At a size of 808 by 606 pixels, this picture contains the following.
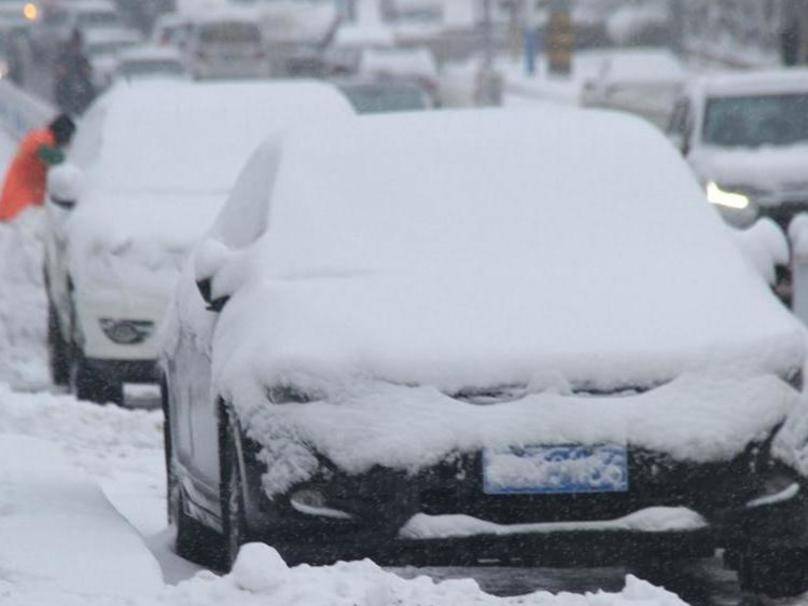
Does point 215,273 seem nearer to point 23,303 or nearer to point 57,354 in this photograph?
point 57,354

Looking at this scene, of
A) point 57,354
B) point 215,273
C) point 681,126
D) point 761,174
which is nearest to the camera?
point 215,273

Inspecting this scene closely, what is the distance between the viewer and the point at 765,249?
7.93m

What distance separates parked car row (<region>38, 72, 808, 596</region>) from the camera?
6605 millimetres

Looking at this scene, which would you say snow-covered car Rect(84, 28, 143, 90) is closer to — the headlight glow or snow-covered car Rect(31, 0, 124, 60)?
snow-covered car Rect(31, 0, 124, 60)

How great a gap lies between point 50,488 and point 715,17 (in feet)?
222

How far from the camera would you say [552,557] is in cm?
671

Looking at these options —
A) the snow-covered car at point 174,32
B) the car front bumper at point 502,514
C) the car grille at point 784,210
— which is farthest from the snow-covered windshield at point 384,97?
the snow-covered car at point 174,32

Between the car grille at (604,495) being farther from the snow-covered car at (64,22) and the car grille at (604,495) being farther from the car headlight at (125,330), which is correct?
the snow-covered car at (64,22)

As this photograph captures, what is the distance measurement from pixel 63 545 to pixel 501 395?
4.30 ft

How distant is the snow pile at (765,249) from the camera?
7863mm

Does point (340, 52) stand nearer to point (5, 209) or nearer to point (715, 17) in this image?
point (715, 17)

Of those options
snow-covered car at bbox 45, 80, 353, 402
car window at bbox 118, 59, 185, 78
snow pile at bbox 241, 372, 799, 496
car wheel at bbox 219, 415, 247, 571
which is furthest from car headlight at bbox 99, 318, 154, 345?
car window at bbox 118, 59, 185, 78

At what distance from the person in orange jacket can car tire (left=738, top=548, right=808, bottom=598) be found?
11.4 m

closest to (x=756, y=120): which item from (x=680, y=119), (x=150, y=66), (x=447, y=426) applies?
(x=680, y=119)
